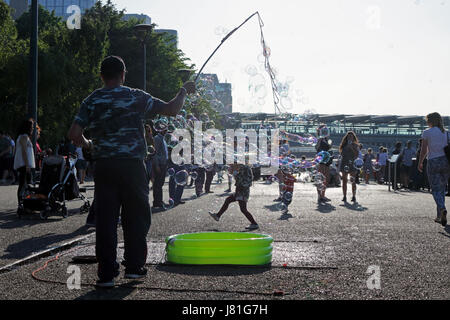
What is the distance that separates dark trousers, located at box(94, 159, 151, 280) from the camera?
500 cm

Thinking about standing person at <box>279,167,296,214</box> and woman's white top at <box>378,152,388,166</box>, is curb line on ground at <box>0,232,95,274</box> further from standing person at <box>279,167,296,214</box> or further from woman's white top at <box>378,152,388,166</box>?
woman's white top at <box>378,152,388,166</box>

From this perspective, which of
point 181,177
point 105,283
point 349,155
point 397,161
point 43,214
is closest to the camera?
point 105,283

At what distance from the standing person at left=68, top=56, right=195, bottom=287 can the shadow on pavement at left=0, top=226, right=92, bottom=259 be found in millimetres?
1895

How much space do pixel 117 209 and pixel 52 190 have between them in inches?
236

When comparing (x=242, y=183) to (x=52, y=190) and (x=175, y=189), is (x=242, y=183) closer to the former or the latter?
(x=52, y=190)

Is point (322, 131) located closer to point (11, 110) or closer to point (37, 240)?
point (37, 240)

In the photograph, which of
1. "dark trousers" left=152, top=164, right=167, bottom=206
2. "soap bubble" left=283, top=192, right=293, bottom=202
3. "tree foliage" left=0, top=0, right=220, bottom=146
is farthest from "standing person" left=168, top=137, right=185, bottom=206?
"tree foliage" left=0, top=0, right=220, bottom=146

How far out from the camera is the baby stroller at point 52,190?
10.6 metres

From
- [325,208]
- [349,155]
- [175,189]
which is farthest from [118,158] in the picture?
[349,155]

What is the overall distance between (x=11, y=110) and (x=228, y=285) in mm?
24685

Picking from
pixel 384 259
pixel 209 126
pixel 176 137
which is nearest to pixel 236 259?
pixel 384 259

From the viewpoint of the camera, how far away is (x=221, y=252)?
19.3ft

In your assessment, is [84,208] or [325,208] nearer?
[84,208]

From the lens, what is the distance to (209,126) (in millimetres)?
15477
